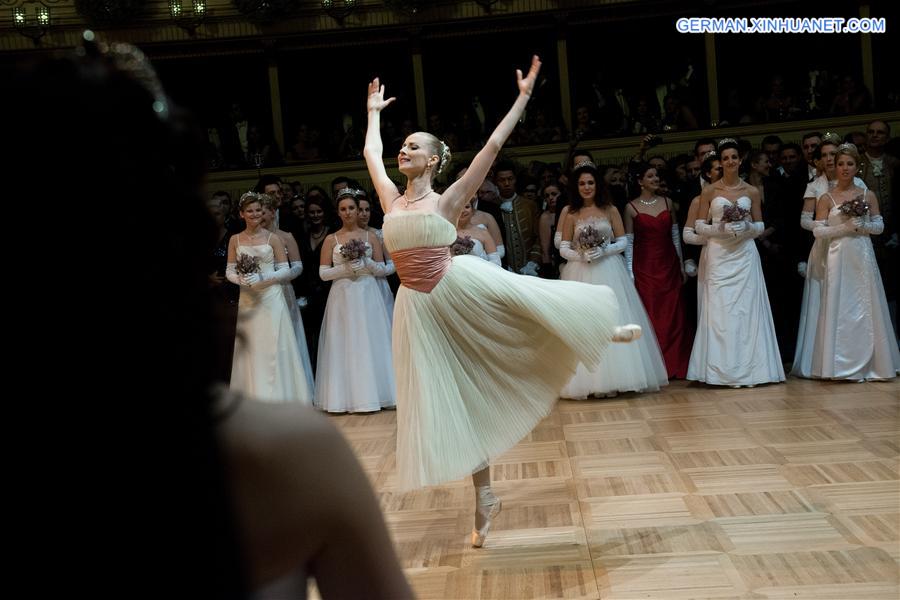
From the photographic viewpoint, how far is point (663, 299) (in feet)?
26.4

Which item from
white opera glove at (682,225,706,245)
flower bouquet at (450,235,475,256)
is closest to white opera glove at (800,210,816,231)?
white opera glove at (682,225,706,245)

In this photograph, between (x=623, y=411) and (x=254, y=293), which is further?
(x=254, y=293)

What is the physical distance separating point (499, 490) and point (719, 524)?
4.11 feet

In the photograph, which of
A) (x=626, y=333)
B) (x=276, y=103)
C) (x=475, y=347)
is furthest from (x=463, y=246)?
(x=276, y=103)

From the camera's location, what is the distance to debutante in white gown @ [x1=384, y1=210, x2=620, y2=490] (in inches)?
147

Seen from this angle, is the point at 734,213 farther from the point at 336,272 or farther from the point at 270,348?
the point at 270,348

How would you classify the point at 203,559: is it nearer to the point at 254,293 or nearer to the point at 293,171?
the point at 254,293

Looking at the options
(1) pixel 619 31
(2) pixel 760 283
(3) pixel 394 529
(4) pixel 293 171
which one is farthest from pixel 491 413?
(1) pixel 619 31

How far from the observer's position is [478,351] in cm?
383

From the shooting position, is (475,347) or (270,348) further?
(270,348)

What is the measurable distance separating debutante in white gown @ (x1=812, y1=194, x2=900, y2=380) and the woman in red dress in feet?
3.63

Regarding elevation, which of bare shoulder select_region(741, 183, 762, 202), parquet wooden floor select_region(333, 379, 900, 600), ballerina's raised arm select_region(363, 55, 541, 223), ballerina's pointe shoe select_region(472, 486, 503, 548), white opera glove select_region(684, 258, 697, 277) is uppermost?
ballerina's raised arm select_region(363, 55, 541, 223)

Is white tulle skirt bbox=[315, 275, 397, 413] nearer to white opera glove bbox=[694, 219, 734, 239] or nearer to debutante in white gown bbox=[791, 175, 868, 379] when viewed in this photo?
white opera glove bbox=[694, 219, 734, 239]

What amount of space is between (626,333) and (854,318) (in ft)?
14.0
